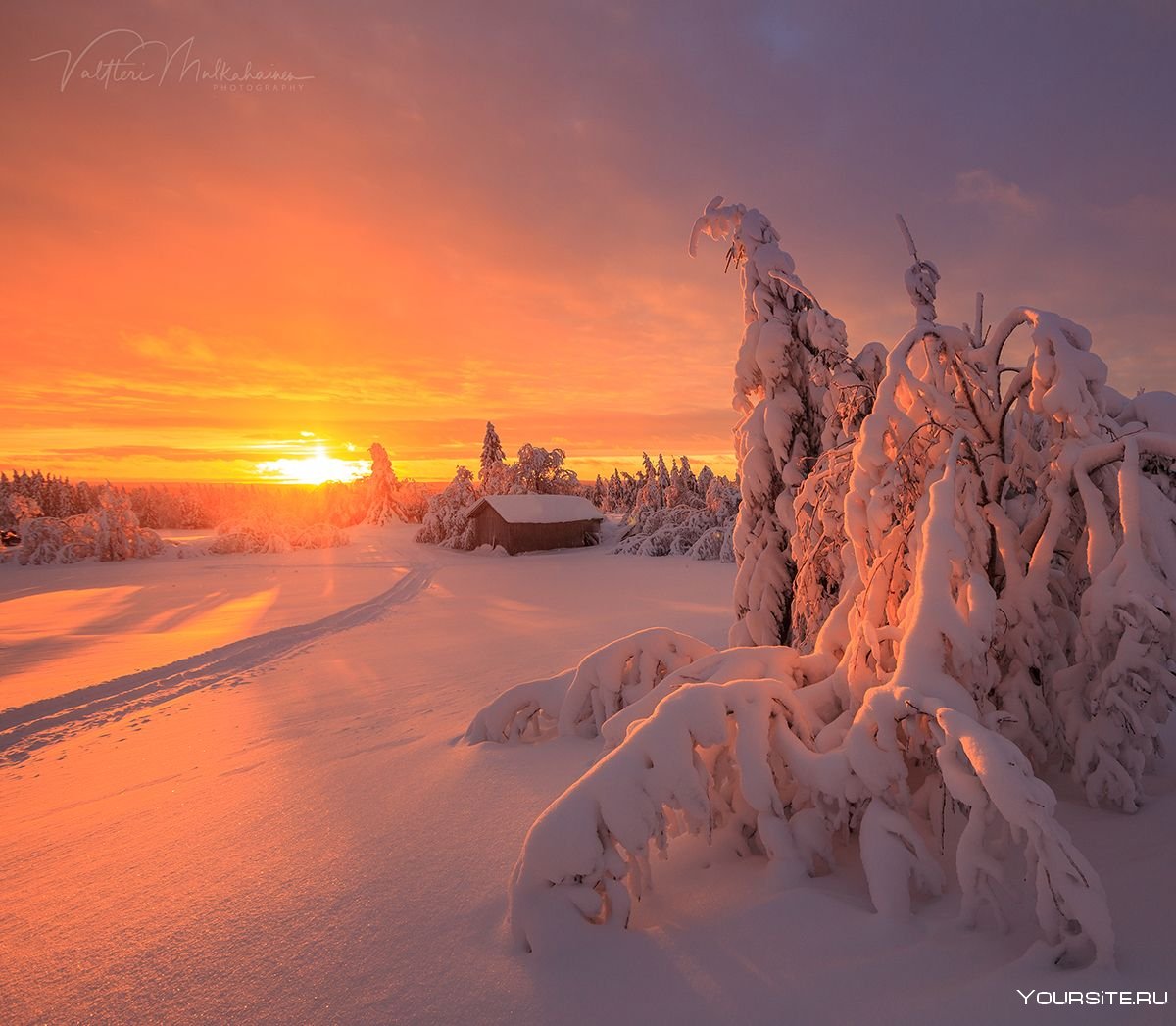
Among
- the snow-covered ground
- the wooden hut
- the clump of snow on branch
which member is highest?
the wooden hut

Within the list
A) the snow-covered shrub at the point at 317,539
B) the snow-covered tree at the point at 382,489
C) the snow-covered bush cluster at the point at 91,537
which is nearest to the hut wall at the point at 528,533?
the snow-covered shrub at the point at 317,539

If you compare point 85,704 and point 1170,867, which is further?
point 85,704

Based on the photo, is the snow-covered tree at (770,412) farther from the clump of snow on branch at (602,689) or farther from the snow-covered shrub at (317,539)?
the snow-covered shrub at (317,539)

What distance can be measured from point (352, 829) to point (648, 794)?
2.76 meters

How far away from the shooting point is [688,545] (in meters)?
34.0

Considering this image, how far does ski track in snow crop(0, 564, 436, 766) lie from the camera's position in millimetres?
7781

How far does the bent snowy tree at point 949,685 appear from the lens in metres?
2.67

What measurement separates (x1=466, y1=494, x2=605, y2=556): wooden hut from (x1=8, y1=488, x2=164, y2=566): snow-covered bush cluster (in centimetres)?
2041

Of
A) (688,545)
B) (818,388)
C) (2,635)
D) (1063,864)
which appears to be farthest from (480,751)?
(688,545)

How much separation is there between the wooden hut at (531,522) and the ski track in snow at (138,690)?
21.7 m

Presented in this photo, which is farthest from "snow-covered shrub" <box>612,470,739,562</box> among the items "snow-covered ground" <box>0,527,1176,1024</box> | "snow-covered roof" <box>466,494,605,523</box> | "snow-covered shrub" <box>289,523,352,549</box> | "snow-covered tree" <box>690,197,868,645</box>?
"snow-covered shrub" <box>289,523,352,549</box>

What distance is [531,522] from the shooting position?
37.1m

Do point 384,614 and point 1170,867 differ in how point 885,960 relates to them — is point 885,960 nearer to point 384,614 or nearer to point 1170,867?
point 1170,867

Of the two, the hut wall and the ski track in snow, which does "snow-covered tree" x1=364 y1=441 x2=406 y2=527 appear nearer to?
the hut wall
